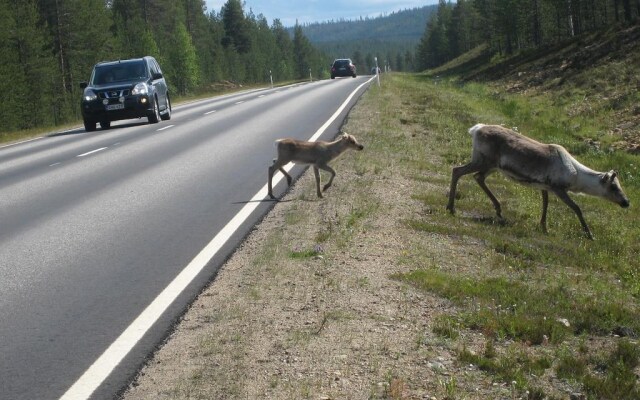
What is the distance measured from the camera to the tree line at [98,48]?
6384 cm

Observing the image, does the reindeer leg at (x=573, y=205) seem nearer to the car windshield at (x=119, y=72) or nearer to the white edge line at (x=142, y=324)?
the white edge line at (x=142, y=324)

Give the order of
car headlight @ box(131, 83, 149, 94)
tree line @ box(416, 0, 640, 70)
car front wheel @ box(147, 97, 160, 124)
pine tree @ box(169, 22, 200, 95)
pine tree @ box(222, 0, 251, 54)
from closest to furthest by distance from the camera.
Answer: car headlight @ box(131, 83, 149, 94), car front wheel @ box(147, 97, 160, 124), tree line @ box(416, 0, 640, 70), pine tree @ box(169, 22, 200, 95), pine tree @ box(222, 0, 251, 54)

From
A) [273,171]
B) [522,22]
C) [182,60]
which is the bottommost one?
[273,171]

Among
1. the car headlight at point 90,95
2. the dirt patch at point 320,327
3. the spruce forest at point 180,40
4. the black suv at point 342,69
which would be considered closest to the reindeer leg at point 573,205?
the dirt patch at point 320,327

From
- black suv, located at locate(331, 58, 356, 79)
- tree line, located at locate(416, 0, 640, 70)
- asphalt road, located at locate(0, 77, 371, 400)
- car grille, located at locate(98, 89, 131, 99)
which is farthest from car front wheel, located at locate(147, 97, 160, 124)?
black suv, located at locate(331, 58, 356, 79)

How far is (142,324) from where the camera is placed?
21.2 feet

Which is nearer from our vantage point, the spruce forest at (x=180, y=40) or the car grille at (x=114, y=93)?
the car grille at (x=114, y=93)

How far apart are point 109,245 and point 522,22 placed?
104m

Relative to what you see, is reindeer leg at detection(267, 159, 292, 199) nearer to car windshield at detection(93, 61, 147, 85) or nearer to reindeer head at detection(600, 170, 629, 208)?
reindeer head at detection(600, 170, 629, 208)

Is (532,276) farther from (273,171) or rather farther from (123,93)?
(123,93)

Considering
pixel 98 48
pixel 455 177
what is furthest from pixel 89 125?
pixel 98 48

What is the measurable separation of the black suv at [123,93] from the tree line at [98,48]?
3465 cm

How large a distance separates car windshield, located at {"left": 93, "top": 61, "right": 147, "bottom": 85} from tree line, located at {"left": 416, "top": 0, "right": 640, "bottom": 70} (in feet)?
108

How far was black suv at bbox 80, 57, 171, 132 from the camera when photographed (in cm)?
2603
